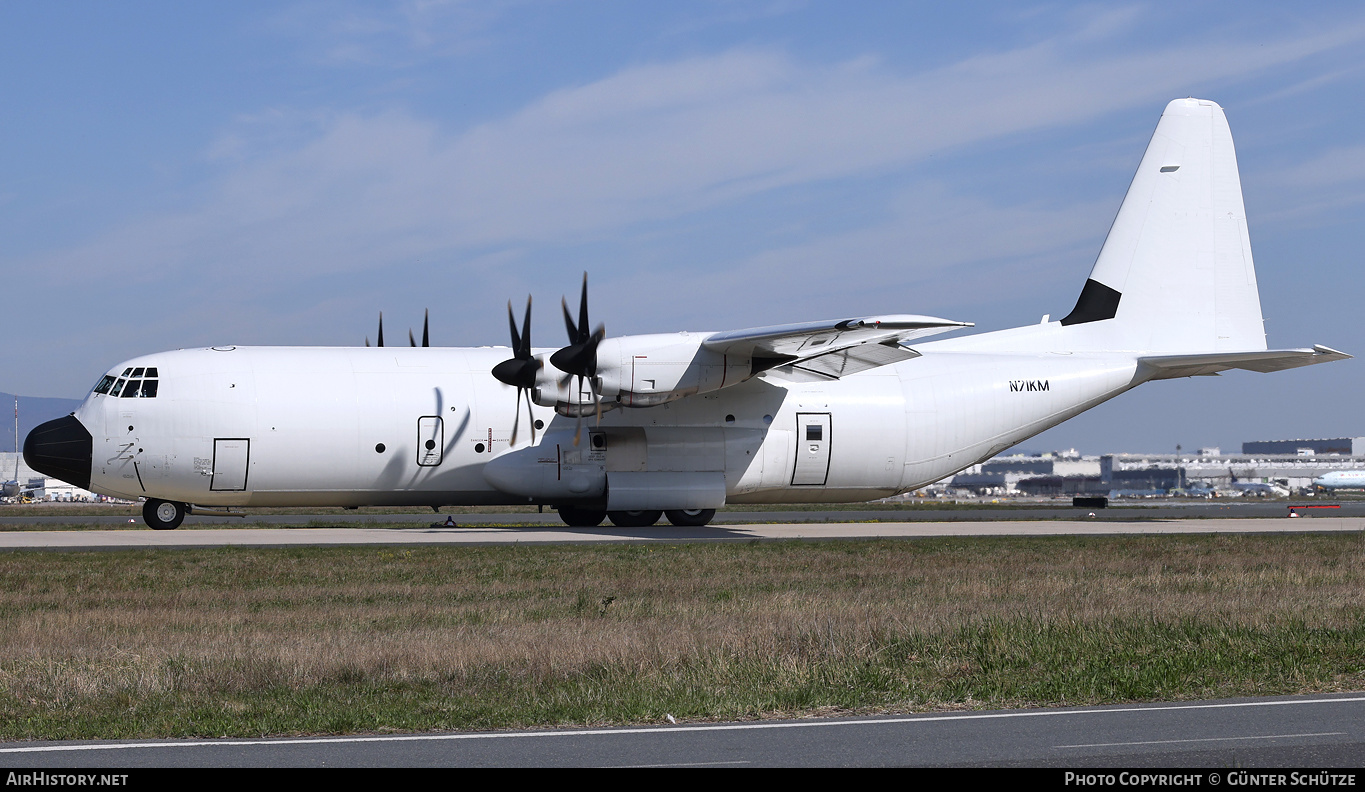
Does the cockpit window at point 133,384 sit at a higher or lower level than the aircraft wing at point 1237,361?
lower

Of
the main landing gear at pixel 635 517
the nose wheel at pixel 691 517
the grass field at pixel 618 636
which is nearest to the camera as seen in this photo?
the grass field at pixel 618 636

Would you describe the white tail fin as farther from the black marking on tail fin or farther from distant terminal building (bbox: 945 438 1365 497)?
distant terminal building (bbox: 945 438 1365 497)

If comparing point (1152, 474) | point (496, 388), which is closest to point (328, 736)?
point (496, 388)

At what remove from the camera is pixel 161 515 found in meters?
31.9

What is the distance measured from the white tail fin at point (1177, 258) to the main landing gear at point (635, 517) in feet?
41.6

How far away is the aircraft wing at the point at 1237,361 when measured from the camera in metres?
32.7

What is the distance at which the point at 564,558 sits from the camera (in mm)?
24234

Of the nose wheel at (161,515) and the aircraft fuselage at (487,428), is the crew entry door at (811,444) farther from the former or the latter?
the nose wheel at (161,515)

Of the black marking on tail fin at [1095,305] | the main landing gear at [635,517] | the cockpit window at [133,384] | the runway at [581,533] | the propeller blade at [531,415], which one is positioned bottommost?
the runway at [581,533]

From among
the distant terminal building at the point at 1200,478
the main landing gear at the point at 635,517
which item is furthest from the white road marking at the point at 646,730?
the distant terminal building at the point at 1200,478

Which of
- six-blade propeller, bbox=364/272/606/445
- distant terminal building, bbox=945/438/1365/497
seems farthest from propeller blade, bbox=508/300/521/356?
distant terminal building, bbox=945/438/1365/497

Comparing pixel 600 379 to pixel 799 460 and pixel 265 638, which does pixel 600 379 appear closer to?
pixel 799 460

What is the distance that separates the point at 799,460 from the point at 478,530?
898cm

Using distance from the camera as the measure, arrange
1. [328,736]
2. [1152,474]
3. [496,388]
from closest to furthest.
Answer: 1. [328,736]
2. [496,388]
3. [1152,474]
